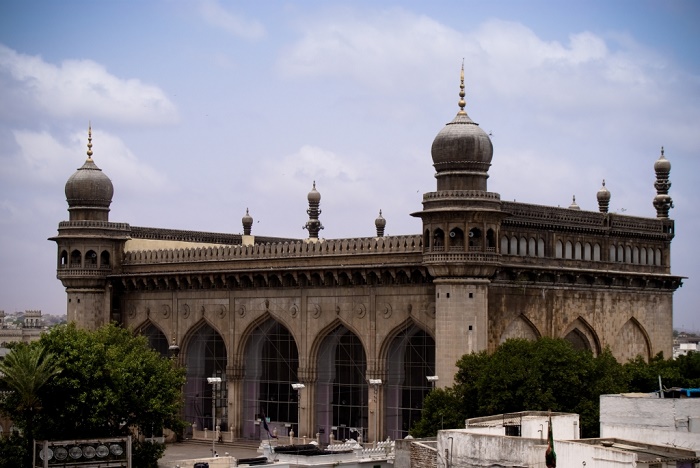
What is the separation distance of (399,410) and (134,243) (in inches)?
638

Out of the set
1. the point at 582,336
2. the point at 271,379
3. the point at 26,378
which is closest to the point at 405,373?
the point at 582,336

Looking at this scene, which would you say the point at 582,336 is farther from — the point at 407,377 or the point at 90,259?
the point at 90,259

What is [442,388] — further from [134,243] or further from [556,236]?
[134,243]

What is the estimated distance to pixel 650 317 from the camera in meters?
58.5

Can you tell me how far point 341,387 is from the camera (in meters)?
56.0

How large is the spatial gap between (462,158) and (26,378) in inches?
631

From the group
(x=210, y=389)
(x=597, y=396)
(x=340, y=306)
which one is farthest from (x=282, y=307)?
(x=597, y=396)

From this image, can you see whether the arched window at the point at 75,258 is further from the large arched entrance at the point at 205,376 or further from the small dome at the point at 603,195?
the small dome at the point at 603,195

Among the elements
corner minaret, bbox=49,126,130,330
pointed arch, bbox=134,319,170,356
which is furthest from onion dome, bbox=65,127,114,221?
pointed arch, bbox=134,319,170,356

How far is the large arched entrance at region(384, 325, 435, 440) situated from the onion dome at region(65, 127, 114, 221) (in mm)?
15699

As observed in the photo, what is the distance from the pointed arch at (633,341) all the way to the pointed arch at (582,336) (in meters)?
1.49

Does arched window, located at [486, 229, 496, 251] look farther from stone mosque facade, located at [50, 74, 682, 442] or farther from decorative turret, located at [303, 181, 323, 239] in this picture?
decorative turret, located at [303, 181, 323, 239]

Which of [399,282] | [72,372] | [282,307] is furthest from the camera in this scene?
[282,307]

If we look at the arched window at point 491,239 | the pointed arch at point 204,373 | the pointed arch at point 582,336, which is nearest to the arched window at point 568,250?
the pointed arch at point 582,336
